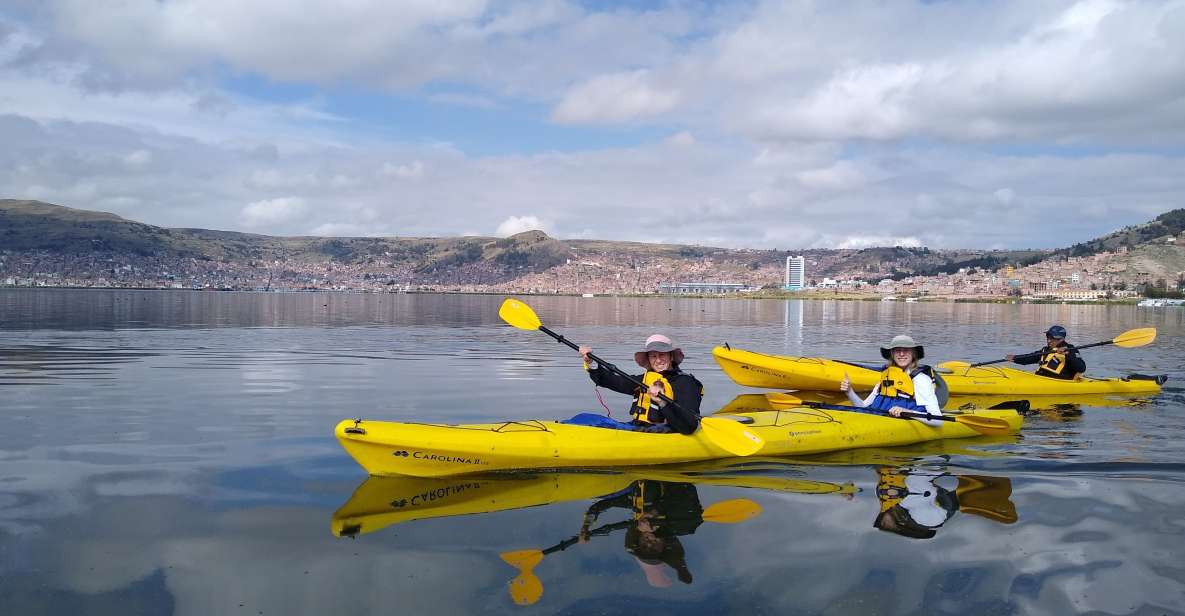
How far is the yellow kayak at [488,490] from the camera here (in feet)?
27.0

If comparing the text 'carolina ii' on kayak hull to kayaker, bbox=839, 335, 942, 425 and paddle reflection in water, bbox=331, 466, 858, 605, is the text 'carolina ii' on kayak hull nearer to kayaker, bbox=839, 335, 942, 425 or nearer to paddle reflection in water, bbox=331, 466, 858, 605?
paddle reflection in water, bbox=331, 466, 858, 605

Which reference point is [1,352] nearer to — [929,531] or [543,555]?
[543,555]

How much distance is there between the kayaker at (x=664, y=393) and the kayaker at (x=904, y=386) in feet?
10.2

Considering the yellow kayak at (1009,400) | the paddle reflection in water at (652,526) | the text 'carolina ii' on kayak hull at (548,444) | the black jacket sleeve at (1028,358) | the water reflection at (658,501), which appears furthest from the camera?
the black jacket sleeve at (1028,358)

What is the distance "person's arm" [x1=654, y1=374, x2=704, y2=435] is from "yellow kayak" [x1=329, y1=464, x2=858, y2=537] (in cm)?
59

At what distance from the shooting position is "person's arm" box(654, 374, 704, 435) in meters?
10.2

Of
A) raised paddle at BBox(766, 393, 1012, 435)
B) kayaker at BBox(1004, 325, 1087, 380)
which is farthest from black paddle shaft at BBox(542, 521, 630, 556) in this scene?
kayaker at BBox(1004, 325, 1087, 380)

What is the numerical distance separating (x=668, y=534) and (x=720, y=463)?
3.02 m

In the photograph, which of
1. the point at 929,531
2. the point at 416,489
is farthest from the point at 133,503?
the point at 929,531

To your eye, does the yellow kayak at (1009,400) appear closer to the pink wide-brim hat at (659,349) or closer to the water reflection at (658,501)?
A: the pink wide-brim hat at (659,349)

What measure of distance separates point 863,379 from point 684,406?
9.65m

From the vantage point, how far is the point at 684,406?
10422 mm

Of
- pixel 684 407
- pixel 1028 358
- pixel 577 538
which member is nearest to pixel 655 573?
pixel 577 538

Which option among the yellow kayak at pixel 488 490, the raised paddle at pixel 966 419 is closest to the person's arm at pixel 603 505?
the yellow kayak at pixel 488 490
